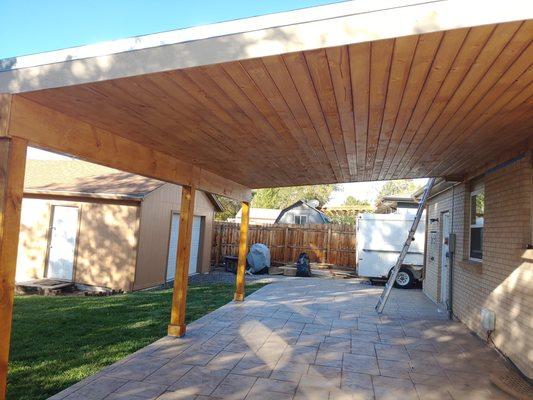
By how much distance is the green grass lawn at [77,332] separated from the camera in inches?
173

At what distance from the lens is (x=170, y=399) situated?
3.87 metres

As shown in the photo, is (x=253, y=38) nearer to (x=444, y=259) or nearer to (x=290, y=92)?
(x=290, y=92)

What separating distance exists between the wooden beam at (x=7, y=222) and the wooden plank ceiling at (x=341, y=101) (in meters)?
0.49

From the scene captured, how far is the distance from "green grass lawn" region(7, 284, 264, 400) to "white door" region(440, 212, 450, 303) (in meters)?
4.98

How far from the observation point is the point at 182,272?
6.23m

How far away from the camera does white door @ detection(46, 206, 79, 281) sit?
1133 cm

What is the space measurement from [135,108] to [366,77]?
78.3 inches

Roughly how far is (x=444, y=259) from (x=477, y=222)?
7.20 feet

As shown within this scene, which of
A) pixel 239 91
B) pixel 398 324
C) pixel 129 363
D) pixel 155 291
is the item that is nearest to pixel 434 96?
pixel 239 91

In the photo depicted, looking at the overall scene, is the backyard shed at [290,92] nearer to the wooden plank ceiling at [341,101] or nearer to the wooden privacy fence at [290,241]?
the wooden plank ceiling at [341,101]

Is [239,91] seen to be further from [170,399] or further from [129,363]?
[129,363]

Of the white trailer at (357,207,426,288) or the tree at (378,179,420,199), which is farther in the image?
the tree at (378,179,420,199)

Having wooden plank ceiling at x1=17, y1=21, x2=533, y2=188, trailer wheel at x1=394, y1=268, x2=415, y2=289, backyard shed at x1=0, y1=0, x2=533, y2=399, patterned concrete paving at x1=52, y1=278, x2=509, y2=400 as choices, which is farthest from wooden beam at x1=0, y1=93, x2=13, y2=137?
trailer wheel at x1=394, y1=268, x2=415, y2=289

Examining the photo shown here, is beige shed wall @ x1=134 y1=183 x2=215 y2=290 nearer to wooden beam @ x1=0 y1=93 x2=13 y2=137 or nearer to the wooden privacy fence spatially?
the wooden privacy fence
